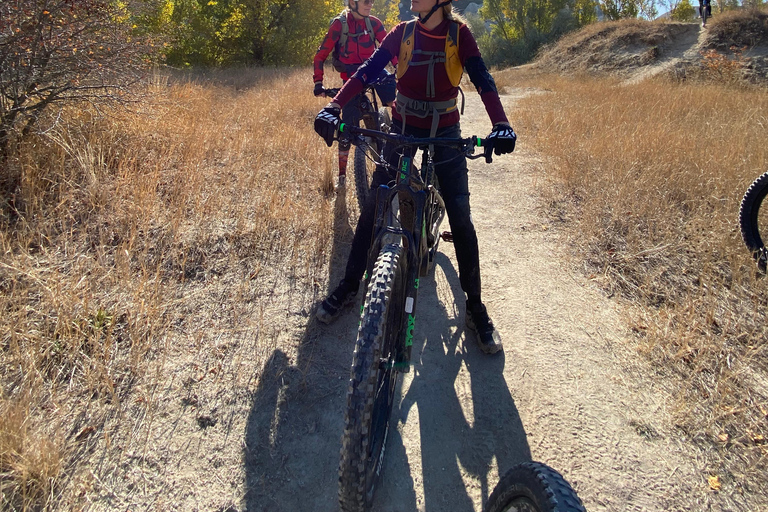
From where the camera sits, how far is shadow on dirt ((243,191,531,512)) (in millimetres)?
2162

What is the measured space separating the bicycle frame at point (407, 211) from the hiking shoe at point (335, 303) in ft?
2.82

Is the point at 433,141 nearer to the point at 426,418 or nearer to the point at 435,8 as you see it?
the point at 435,8

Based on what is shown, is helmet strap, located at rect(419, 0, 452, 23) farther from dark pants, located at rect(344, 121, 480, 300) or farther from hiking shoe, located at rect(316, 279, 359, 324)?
hiking shoe, located at rect(316, 279, 359, 324)

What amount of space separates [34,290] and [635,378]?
4.01 meters

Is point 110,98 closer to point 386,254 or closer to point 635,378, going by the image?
point 386,254

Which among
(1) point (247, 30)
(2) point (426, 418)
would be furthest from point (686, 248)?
(1) point (247, 30)

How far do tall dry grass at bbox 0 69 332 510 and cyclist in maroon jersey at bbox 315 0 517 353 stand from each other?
53.1 inches

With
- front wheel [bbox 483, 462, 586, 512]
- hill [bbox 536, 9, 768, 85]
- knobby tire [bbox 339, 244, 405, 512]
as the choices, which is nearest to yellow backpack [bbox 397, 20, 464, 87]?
knobby tire [bbox 339, 244, 405, 512]

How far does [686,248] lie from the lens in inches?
159

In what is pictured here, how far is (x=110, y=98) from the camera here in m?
4.77

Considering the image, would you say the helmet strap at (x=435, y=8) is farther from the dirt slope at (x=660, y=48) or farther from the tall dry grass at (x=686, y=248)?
the dirt slope at (x=660, y=48)

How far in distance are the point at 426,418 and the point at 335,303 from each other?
1082 millimetres

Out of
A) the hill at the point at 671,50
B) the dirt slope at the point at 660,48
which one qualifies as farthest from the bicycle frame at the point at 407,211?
the dirt slope at the point at 660,48

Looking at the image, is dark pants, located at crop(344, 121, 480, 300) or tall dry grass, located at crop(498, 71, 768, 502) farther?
dark pants, located at crop(344, 121, 480, 300)
